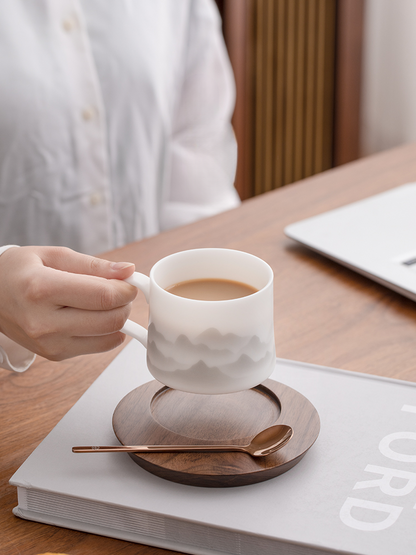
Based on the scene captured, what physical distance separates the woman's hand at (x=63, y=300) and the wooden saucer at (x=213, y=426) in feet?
0.20

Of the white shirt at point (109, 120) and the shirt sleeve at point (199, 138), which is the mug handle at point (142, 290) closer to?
the white shirt at point (109, 120)

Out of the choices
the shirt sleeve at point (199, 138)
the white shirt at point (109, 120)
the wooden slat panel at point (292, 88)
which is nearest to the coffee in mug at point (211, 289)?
the white shirt at point (109, 120)

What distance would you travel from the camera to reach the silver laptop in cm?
73

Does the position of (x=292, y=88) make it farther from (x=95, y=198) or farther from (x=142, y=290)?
(x=142, y=290)

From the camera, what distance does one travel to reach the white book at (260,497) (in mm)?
384

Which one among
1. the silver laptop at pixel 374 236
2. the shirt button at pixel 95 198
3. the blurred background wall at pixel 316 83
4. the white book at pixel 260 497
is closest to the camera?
the white book at pixel 260 497

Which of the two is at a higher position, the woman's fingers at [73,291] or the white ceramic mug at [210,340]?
the woman's fingers at [73,291]

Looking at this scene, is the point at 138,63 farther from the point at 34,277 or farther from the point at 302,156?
the point at 302,156

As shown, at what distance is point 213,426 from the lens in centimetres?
47

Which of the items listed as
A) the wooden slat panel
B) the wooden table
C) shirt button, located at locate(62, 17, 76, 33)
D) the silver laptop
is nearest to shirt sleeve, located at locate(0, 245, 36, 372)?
the wooden table

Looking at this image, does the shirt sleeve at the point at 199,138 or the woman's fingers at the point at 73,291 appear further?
the shirt sleeve at the point at 199,138

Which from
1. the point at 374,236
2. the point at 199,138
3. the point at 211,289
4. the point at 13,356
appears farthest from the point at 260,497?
the point at 199,138

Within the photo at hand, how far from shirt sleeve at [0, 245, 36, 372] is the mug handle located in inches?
5.5

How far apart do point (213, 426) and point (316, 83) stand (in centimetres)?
232
